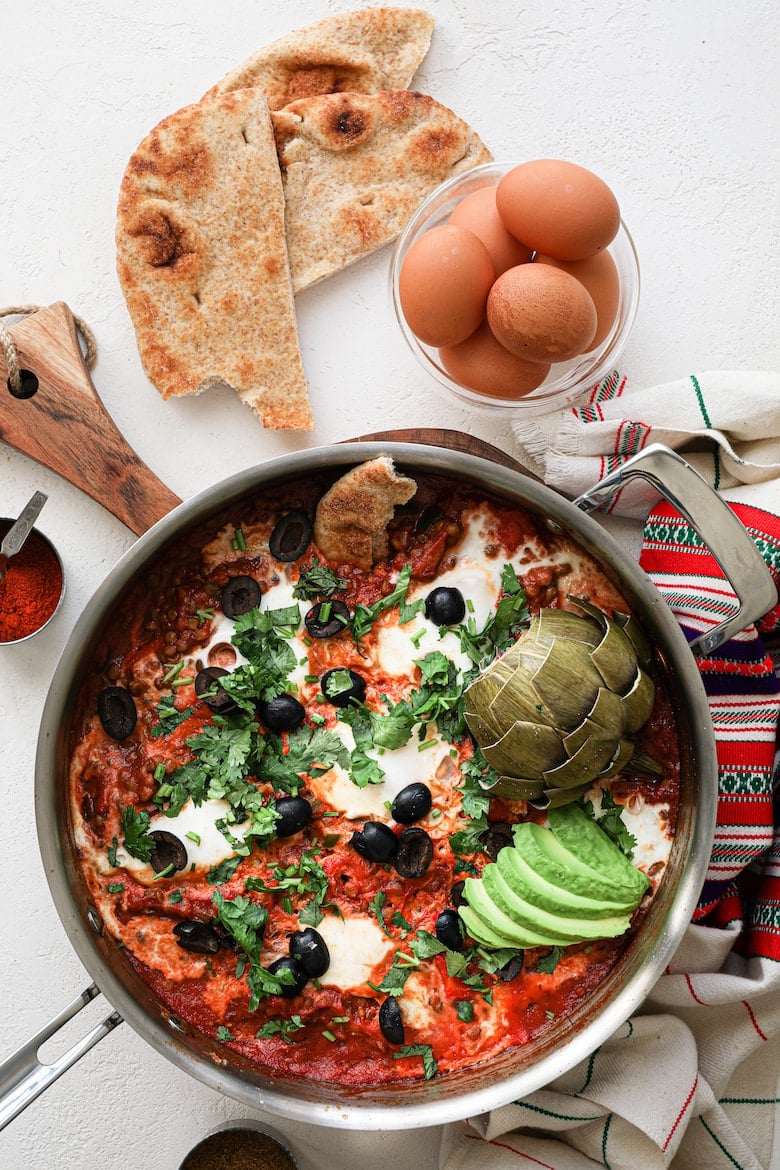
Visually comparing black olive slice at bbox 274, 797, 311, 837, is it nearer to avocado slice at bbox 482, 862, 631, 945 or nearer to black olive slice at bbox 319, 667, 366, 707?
black olive slice at bbox 319, 667, 366, 707

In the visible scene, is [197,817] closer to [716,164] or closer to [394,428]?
[394,428]

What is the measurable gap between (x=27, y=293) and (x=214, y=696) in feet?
5.18

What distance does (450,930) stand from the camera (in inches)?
123

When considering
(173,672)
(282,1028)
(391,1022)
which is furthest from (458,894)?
(173,672)

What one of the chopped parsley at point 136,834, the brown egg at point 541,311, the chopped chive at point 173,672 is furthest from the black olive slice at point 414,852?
the brown egg at point 541,311

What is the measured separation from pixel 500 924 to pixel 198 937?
39.2 inches

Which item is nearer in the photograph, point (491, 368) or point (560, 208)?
point (560, 208)

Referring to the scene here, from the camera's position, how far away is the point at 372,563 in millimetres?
3244

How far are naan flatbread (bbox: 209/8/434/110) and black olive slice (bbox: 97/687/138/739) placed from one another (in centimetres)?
206

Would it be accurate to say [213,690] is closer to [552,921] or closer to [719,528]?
[552,921]

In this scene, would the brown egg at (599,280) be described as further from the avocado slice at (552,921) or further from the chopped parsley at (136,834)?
the chopped parsley at (136,834)

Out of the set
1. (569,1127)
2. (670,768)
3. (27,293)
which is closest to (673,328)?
(670,768)

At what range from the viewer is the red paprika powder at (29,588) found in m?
3.21

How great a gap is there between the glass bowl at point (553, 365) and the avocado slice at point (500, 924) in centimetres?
153
